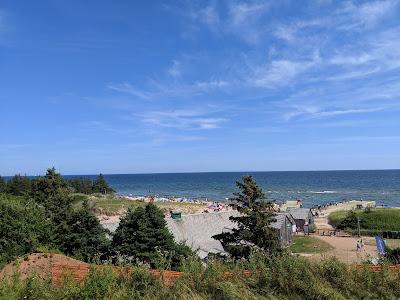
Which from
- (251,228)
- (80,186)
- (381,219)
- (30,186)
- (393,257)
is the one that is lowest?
(381,219)

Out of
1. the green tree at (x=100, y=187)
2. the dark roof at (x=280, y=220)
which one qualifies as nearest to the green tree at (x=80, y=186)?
the green tree at (x=100, y=187)

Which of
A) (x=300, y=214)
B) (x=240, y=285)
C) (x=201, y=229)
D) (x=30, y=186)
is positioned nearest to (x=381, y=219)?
(x=300, y=214)

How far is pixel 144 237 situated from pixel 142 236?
0.43 feet

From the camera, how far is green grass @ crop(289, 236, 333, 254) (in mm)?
39938

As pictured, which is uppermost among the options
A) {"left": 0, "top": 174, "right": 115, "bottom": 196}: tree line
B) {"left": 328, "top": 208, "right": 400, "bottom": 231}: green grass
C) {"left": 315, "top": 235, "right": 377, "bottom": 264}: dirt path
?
{"left": 0, "top": 174, "right": 115, "bottom": 196}: tree line

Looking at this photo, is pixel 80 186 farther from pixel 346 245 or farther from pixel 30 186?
pixel 346 245

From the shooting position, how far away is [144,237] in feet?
70.4

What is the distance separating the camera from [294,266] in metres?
9.65

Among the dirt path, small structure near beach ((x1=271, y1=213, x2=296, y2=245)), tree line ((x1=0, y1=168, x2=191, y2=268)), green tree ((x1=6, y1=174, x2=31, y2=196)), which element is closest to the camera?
tree line ((x1=0, y1=168, x2=191, y2=268))

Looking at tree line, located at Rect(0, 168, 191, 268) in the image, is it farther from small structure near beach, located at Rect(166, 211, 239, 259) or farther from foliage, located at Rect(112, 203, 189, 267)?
small structure near beach, located at Rect(166, 211, 239, 259)

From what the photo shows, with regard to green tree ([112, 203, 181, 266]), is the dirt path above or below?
below

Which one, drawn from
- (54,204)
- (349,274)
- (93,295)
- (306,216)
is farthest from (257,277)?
(306,216)

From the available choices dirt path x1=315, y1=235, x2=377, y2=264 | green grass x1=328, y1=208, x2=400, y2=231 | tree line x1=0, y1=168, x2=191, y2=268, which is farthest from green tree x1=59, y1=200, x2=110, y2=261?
green grass x1=328, y1=208, x2=400, y2=231

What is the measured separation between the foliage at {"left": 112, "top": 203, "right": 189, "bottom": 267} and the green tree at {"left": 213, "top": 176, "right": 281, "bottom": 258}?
3.44m
